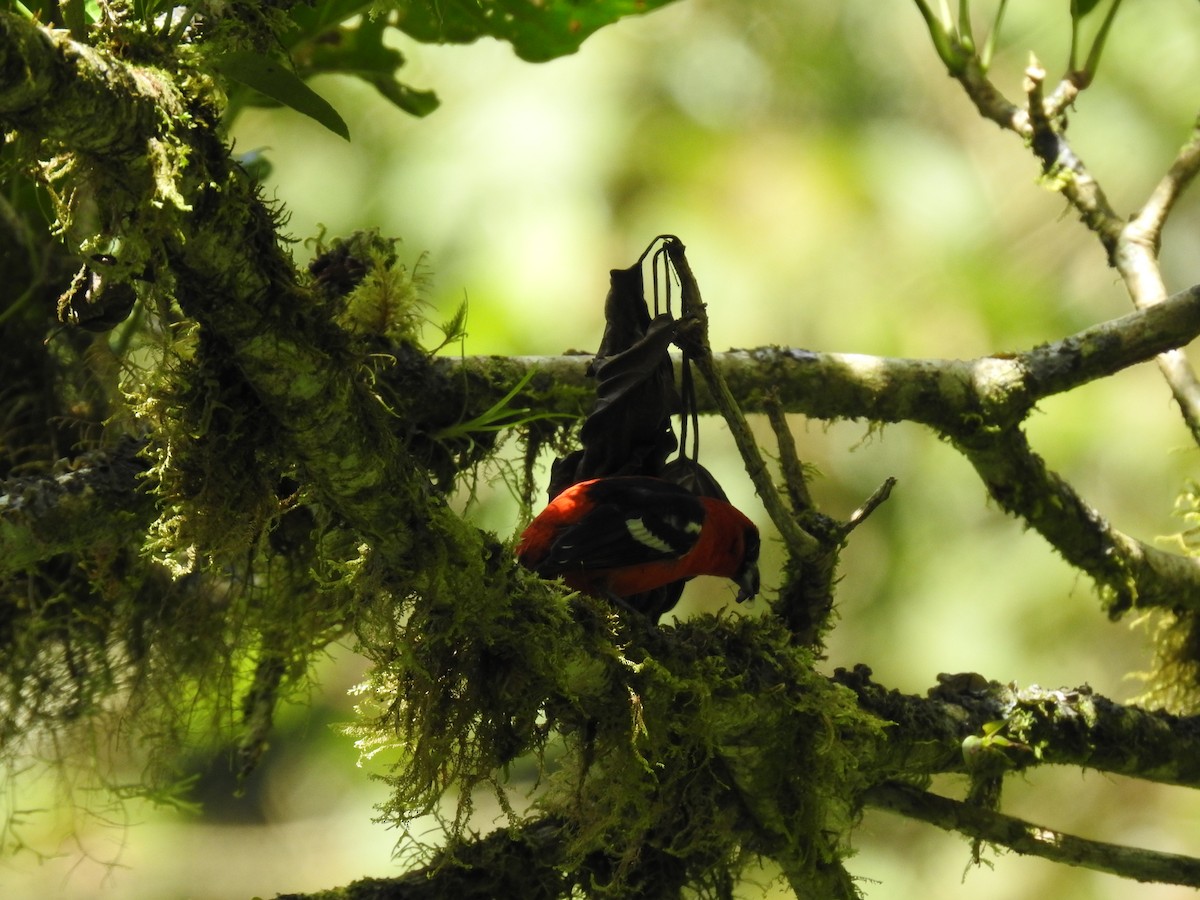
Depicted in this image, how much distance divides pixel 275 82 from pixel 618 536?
31.3 inches

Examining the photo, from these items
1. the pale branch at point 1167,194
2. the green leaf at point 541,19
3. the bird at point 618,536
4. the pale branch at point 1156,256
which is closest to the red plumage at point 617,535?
the bird at point 618,536

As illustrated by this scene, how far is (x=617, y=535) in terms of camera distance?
1.75 meters

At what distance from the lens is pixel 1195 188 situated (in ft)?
20.0

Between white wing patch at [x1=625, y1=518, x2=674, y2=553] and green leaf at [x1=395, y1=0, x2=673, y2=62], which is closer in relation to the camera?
white wing patch at [x1=625, y1=518, x2=674, y2=553]

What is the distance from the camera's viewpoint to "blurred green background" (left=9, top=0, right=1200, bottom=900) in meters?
5.29

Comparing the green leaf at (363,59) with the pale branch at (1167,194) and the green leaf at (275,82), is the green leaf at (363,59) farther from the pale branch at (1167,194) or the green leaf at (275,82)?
the pale branch at (1167,194)

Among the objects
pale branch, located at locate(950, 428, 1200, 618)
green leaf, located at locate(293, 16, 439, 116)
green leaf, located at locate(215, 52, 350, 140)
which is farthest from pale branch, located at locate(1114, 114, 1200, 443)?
green leaf, located at locate(215, 52, 350, 140)

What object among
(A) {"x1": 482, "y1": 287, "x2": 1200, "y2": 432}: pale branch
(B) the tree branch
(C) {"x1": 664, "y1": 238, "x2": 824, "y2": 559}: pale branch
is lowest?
(B) the tree branch

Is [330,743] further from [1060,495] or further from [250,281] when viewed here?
[250,281]

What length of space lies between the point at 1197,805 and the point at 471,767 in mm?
4873

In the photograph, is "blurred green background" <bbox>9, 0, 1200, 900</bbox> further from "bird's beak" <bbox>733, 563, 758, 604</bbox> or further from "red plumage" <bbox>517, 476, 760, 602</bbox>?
"red plumage" <bbox>517, 476, 760, 602</bbox>

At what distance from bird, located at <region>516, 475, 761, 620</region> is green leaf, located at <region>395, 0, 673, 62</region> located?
1080mm

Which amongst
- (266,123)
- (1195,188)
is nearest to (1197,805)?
(1195,188)

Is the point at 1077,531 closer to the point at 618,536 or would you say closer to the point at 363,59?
the point at 618,536
